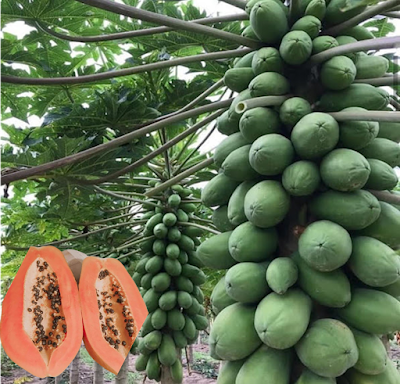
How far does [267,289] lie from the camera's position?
1.15 metres

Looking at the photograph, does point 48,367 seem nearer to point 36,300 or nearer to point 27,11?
point 36,300

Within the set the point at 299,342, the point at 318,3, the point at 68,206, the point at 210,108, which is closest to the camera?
the point at 299,342

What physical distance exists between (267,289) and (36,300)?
77 centimetres

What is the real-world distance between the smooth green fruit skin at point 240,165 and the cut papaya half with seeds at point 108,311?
58cm

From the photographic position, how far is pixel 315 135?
3.76 feet

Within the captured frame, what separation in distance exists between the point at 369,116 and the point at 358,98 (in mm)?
243

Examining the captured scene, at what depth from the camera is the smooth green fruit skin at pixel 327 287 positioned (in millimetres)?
1072

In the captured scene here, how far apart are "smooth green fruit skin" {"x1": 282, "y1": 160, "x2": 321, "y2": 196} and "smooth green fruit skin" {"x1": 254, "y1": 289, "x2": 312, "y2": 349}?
0.88 feet

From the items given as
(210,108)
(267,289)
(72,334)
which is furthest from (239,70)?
(72,334)

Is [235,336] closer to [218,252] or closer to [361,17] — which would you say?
[218,252]

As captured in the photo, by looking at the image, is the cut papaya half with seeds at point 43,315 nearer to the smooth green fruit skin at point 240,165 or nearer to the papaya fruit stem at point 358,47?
the smooth green fruit skin at point 240,165

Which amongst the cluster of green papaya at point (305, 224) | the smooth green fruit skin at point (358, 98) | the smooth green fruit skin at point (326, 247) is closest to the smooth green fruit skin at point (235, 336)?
the cluster of green papaya at point (305, 224)

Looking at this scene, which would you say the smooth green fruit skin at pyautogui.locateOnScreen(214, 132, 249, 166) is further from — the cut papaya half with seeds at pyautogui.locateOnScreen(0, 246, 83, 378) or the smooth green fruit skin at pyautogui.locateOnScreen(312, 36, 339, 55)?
the cut papaya half with seeds at pyautogui.locateOnScreen(0, 246, 83, 378)

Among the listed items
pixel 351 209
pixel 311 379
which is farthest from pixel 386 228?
pixel 311 379
